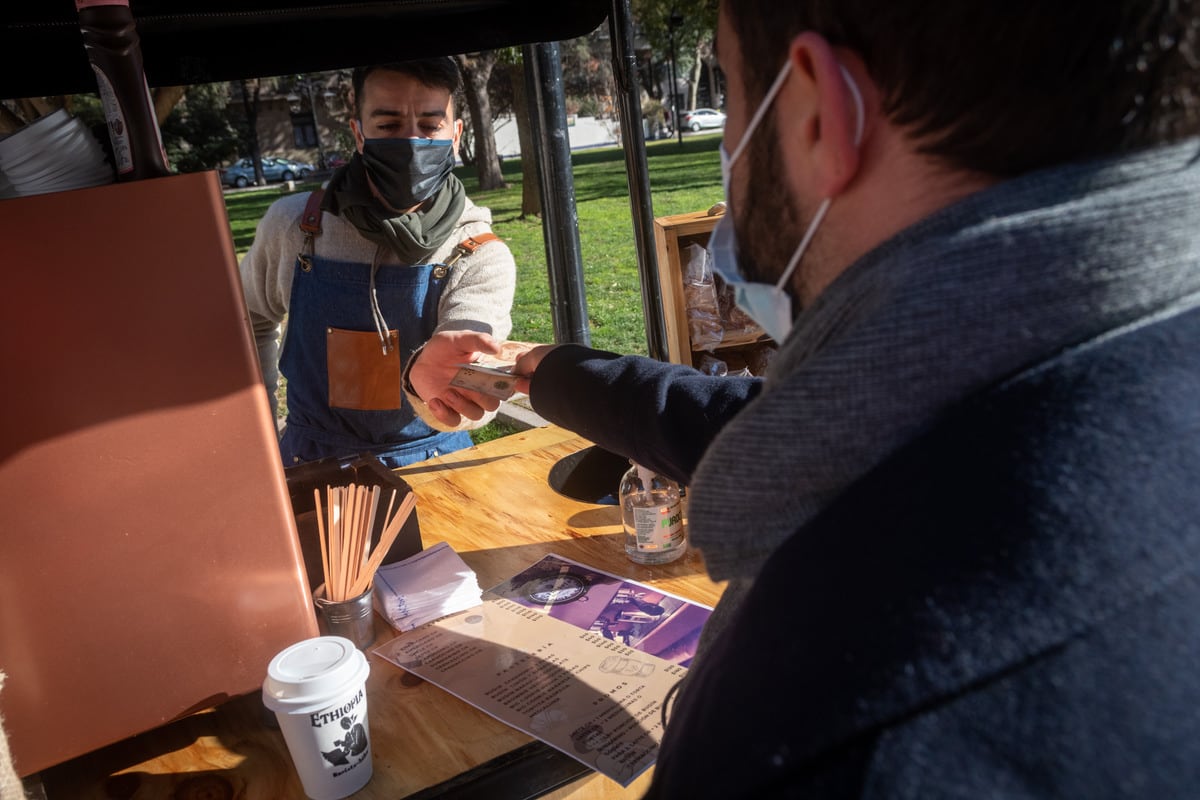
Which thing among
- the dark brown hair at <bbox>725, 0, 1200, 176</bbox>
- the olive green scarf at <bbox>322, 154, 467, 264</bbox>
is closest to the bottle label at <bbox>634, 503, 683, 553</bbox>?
the dark brown hair at <bbox>725, 0, 1200, 176</bbox>

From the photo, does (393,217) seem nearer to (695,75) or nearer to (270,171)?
(270,171)

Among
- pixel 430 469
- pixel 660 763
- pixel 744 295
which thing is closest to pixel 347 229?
pixel 430 469

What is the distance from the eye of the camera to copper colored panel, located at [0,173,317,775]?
3.38 feet

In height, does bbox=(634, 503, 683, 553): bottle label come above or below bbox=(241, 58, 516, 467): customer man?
below

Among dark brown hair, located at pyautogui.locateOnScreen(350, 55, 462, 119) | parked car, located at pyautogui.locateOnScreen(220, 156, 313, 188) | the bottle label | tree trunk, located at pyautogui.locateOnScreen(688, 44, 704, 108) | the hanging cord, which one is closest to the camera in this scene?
the bottle label

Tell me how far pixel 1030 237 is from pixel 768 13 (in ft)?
1.03

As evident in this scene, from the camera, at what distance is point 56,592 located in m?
1.07

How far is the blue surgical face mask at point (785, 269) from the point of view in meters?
A: 0.76

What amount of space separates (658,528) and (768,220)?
85 centimetres

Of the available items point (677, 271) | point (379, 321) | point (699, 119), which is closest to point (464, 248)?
point (379, 321)

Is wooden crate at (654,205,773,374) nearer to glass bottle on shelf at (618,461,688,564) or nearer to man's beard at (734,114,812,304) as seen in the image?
glass bottle on shelf at (618,461,688,564)

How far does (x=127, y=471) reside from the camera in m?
1.08

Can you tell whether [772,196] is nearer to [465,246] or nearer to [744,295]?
→ [744,295]

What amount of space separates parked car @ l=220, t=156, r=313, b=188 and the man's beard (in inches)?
1313
